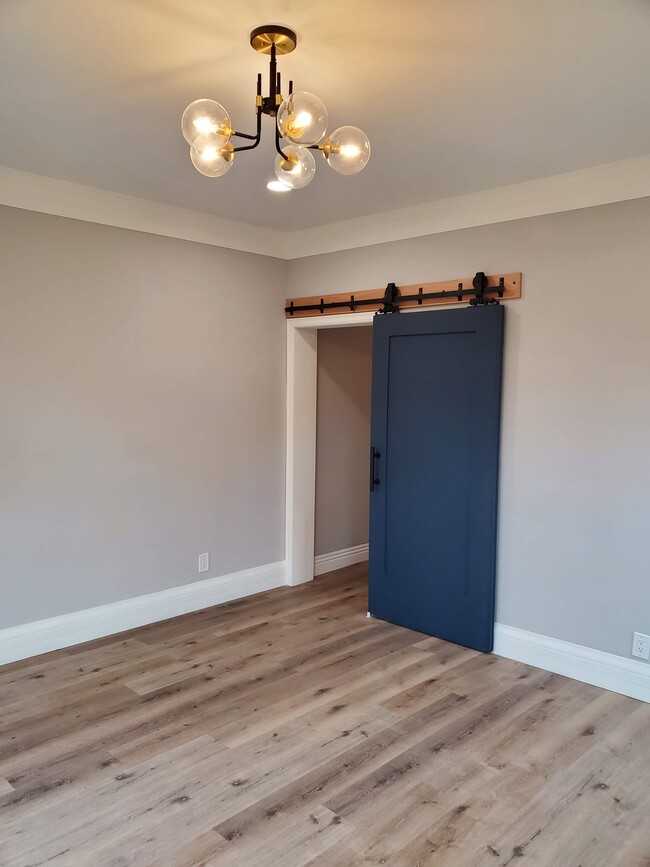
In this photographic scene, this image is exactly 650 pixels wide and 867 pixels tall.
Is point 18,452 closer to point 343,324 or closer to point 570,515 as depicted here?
point 343,324

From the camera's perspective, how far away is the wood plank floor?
219 centimetres

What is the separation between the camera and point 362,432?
5582mm

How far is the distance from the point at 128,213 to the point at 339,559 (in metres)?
3.18

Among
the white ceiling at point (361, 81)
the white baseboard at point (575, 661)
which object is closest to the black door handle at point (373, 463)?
the white baseboard at point (575, 661)

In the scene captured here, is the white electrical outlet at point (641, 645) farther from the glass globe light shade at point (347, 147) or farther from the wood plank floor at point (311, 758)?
the glass globe light shade at point (347, 147)

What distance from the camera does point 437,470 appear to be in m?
3.96

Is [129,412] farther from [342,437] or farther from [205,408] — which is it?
[342,437]

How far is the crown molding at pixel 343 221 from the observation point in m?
3.26

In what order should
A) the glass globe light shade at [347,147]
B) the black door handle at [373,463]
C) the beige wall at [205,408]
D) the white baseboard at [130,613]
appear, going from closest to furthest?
the glass globe light shade at [347,147] < the beige wall at [205,408] < the white baseboard at [130,613] < the black door handle at [373,463]

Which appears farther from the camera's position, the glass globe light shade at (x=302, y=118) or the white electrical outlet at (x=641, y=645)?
the white electrical outlet at (x=641, y=645)

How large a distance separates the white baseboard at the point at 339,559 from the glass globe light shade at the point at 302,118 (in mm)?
3875

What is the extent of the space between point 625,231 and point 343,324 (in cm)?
193

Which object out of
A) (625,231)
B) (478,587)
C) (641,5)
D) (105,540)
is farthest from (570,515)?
(105,540)

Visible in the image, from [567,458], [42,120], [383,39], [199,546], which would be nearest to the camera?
[383,39]
